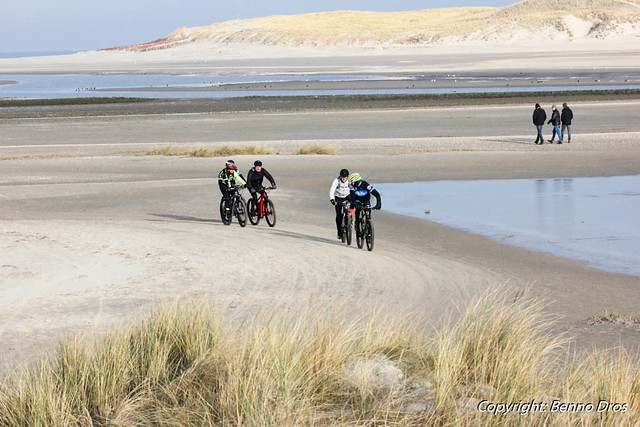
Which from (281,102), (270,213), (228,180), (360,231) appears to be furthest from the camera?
(281,102)

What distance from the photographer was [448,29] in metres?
148

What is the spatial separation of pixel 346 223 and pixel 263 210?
8.73 feet

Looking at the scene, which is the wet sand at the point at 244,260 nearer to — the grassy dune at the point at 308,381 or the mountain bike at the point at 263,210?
the mountain bike at the point at 263,210

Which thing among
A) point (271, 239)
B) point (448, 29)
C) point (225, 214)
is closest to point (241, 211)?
point (225, 214)

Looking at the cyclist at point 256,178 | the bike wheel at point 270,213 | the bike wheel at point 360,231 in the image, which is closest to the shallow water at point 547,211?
the bike wheel at point 360,231

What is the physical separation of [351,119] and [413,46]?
332 ft

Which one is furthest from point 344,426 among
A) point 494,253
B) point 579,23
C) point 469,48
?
point 579,23

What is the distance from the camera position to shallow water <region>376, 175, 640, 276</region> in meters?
14.0

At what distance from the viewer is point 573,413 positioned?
17.4 ft

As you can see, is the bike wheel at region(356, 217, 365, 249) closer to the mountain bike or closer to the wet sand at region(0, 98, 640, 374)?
the wet sand at region(0, 98, 640, 374)

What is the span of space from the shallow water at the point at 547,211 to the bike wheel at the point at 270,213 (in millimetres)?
3369

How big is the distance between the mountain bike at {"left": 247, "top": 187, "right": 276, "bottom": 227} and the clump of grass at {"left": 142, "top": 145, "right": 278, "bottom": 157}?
14.0 metres

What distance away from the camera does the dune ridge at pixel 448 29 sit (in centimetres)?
13688

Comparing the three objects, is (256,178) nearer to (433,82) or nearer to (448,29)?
(433,82)
